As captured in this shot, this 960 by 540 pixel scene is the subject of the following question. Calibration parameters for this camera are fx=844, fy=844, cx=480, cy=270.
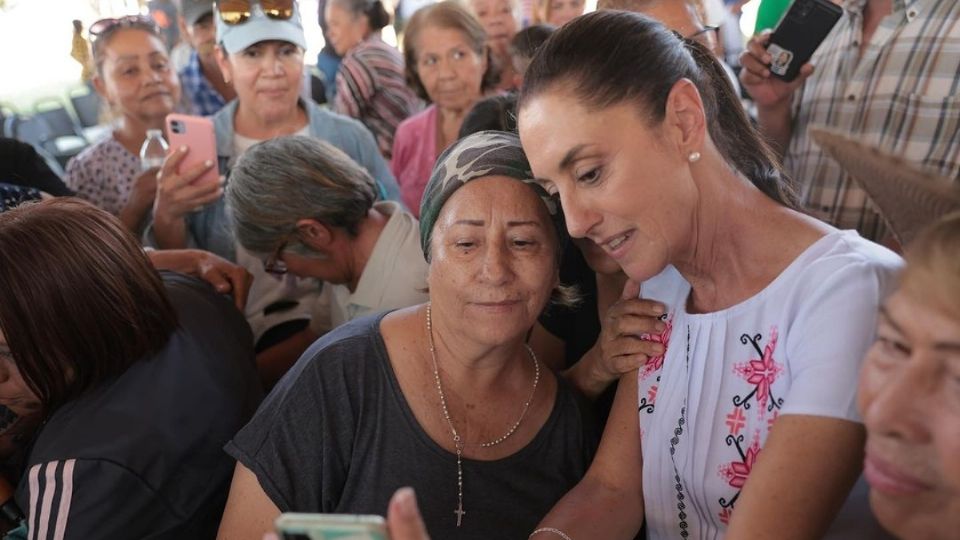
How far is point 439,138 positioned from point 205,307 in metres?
1.69

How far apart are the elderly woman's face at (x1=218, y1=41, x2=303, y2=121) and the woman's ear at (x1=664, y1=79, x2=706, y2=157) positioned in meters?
1.96

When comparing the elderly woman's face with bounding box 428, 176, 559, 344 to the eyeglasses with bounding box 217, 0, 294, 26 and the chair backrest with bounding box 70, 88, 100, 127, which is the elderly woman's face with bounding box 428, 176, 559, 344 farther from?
the chair backrest with bounding box 70, 88, 100, 127

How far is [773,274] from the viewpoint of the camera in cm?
131

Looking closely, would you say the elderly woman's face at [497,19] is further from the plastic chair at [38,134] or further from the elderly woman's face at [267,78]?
the plastic chair at [38,134]

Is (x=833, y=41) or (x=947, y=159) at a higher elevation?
(x=833, y=41)

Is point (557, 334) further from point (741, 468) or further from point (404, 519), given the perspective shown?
point (404, 519)

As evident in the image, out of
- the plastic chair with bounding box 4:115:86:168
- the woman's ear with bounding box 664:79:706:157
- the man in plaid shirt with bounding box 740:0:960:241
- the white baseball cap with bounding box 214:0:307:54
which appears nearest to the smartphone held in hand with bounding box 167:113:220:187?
the white baseball cap with bounding box 214:0:307:54

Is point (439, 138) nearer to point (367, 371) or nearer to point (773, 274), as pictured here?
point (367, 371)

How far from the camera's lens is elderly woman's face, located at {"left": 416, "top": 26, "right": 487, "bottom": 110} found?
342cm

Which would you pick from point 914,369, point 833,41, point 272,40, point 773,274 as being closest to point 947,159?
point 833,41

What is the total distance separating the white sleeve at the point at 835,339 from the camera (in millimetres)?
1139

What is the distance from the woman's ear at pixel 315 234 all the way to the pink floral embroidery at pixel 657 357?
1.03 metres

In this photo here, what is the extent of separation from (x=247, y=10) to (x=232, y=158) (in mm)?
527

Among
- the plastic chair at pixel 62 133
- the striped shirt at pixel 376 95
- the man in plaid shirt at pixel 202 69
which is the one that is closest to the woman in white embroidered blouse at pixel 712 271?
the striped shirt at pixel 376 95
